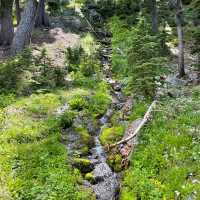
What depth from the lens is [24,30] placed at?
27.0 metres

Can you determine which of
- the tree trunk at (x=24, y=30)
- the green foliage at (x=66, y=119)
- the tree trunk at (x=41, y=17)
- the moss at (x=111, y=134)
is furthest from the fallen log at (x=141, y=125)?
the tree trunk at (x=41, y=17)

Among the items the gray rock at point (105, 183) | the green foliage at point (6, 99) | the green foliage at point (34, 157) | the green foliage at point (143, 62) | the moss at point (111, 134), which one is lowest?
the gray rock at point (105, 183)

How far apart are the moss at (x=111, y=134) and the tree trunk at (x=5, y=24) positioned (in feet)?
44.3

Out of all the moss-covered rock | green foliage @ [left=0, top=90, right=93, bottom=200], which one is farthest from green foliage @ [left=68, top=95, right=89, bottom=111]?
the moss-covered rock

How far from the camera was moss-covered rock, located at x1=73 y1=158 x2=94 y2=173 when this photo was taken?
15055 millimetres

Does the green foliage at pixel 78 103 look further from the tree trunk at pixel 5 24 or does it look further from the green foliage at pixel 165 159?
the tree trunk at pixel 5 24

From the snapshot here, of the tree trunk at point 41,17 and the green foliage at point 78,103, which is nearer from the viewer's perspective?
the green foliage at point 78,103

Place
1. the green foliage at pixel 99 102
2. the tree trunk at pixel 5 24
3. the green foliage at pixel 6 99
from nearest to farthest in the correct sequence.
A: the green foliage at pixel 6 99 < the green foliage at pixel 99 102 < the tree trunk at pixel 5 24

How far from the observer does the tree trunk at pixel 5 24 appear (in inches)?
1126

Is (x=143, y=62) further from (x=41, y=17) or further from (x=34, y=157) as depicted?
(x=41, y=17)

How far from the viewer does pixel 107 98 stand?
885 inches

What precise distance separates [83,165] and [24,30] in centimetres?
1431

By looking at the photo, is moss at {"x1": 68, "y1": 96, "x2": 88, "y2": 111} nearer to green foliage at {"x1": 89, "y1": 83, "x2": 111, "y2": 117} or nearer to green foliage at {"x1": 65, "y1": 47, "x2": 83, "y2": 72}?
green foliage at {"x1": 89, "y1": 83, "x2": 111, "y2": 117}

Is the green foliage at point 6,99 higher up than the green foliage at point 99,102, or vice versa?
the green foliage at point 6,99
